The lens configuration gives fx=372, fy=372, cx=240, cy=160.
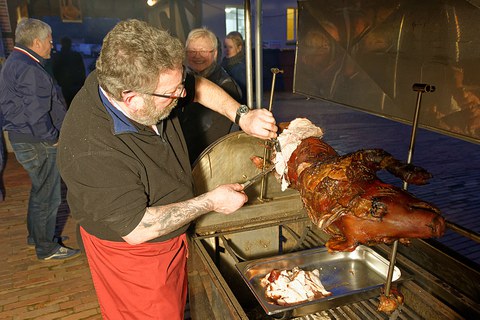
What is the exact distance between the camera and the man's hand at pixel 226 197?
78.4 inches

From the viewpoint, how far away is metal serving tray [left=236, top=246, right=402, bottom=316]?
2.04 meters

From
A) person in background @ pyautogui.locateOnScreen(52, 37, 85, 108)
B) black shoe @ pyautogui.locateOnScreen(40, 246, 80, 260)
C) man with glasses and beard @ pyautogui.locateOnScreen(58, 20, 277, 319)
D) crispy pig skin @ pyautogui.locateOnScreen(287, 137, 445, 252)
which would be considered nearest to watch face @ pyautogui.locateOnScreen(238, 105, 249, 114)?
man with glasses and beard @ pyautogui.locateOnScreen(58, 20, 277, 319)

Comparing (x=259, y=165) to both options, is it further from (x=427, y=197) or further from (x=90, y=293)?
(x=427, y=197)

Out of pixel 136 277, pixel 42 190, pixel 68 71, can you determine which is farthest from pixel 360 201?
pixel 68 71

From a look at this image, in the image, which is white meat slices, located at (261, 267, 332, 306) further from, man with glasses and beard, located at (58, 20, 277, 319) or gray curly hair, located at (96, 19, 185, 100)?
gray curly hair, located at (96, 19, 185, 100)

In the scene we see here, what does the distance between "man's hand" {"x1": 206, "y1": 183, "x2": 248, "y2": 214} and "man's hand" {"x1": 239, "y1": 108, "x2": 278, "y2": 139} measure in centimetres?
46

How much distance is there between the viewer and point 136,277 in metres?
2.11

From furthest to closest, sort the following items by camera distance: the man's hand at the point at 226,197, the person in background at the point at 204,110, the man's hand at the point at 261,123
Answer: the person in background at the point at 204,110, the man's hand at the point at 261,123, the man's hand at the point at 226,197

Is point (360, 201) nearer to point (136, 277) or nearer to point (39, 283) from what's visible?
point (136, 277)

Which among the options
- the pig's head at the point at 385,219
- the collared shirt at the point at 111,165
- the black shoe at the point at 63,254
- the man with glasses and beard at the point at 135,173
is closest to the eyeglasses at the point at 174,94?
the man with glasses and beard at the point at 135,173

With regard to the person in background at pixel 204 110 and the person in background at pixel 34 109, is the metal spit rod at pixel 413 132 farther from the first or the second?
the person in background at pixel 34 109

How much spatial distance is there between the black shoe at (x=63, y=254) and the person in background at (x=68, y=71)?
7.16 m

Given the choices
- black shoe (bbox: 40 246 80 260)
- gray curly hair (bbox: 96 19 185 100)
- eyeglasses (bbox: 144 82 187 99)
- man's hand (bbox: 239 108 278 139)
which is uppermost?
gray curly hair (bbox: 96 19 185 100)

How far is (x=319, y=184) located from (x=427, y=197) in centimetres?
432
